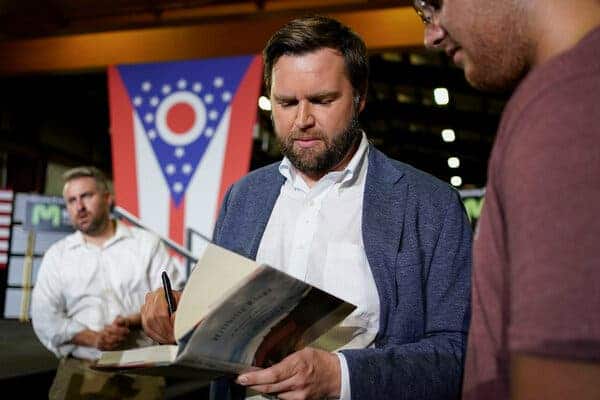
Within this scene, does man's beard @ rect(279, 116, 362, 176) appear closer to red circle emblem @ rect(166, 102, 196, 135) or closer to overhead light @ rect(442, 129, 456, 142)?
red circle emblem @ rect(166, 102, 196, 135)

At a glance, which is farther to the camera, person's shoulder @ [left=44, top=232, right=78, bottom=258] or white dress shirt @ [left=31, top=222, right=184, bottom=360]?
person's shoulder @ [left=44, top=232, right=78, bottom=258]

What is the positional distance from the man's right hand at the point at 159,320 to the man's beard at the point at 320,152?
437 millimetres

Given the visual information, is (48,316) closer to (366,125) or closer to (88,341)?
(88,341)

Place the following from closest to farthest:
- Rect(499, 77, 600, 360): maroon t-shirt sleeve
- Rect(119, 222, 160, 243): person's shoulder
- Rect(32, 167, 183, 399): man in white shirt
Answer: Rect(499, 77, 600, 360): maroon t-shirt sleeve, Rect(32, 167, 183, 399): man in white shirt, Rect(119, 222, 160, 243): person's shoulder

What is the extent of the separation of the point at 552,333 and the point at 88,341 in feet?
8.94

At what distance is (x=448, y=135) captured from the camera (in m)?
11.7

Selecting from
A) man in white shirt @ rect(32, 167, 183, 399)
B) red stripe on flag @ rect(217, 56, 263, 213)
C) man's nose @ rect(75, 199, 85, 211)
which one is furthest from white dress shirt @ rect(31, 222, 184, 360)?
red stripe on flag @ rect(217, 56, 263, 213)

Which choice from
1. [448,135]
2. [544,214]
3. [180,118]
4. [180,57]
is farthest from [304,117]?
[448,135]

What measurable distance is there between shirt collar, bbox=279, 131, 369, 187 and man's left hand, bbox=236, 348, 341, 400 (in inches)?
19.1

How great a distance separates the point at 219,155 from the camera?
12.8 ft

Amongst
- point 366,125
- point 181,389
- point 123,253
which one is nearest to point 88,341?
point 123,253

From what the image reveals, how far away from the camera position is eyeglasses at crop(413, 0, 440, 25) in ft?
2.35

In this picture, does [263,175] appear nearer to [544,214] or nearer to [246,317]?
[246,317]

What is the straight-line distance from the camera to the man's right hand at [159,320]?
1161 millimetres
